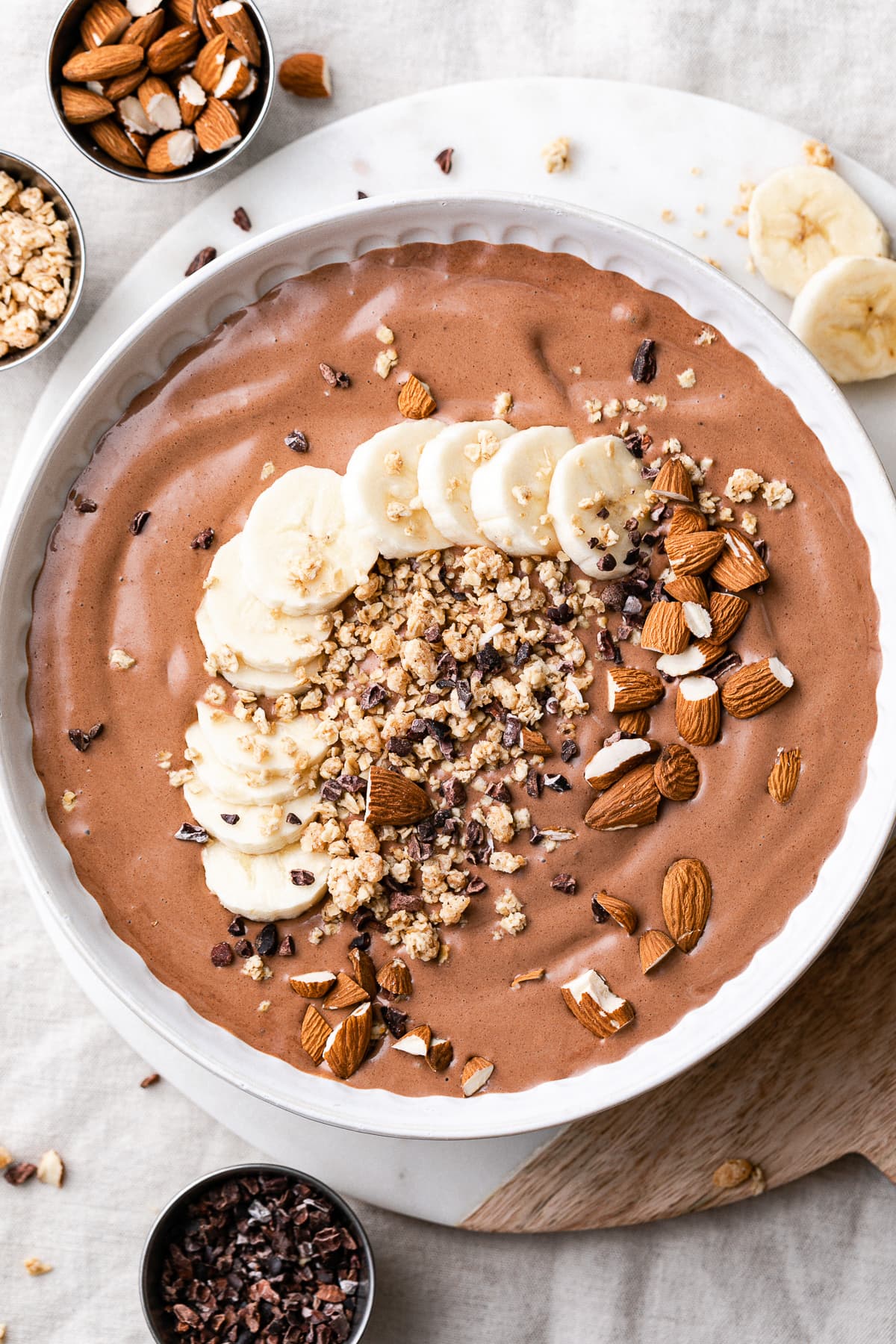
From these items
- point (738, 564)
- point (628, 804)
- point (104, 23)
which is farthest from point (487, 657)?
point (104, 23)

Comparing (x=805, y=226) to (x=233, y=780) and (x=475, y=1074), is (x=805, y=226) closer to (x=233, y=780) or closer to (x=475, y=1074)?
(x=233, y=780)

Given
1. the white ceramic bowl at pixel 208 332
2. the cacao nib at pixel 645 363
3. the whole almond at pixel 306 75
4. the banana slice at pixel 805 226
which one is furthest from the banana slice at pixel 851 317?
the whole almond at pixel 306 75

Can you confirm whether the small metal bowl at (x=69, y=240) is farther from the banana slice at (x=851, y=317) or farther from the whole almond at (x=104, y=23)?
the banana slice at (x=851, y=317)

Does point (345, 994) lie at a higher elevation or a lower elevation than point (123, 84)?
lower

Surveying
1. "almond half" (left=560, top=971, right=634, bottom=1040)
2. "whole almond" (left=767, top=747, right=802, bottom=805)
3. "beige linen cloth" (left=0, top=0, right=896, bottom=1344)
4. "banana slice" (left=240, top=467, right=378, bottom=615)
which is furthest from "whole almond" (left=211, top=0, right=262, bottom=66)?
"almond half" (left=560, top=971, right=634, bottom=1040)

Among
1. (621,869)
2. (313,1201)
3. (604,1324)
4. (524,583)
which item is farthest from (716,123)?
(604,1324)
